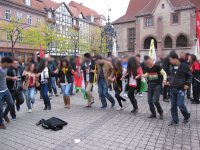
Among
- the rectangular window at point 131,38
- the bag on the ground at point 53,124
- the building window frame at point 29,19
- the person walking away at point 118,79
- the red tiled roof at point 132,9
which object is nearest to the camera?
the bag on the ground at point 53,124

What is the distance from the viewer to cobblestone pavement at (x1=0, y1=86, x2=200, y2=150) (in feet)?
12.8

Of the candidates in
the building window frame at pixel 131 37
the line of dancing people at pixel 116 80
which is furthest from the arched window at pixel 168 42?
the line of dancing people at pixel 116 80

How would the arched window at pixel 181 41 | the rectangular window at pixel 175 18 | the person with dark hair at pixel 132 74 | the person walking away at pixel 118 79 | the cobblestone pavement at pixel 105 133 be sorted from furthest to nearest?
the arched window at pixel 181 41
the rectangular window at pixel 175 18
the person walking away at pixel 118 79
the person with dark hair at pixel 132 74
the cobblestone pavement at pixel 105 133

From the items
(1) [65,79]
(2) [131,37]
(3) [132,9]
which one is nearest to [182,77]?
(1) [65,79]

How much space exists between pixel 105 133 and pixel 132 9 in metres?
39.5

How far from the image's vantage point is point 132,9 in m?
40.2

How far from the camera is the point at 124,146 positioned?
384 cm

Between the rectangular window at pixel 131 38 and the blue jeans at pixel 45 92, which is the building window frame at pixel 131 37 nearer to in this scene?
the rectangular window at pixel 131 38

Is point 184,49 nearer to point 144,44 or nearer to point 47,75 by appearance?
point 144,44

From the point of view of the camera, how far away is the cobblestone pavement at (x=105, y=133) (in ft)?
12.8

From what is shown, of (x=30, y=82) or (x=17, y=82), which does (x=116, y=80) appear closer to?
(x=30, y=82)

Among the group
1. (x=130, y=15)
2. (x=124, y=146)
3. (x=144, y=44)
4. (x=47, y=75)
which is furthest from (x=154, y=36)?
(x=124, y=146)

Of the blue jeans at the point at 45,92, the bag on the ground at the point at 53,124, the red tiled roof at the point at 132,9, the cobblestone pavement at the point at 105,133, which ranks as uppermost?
the red tiled roof at the point at 132,9

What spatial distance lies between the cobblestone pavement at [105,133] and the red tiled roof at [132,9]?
33552 millimetres
